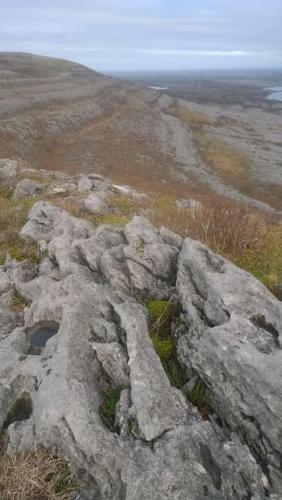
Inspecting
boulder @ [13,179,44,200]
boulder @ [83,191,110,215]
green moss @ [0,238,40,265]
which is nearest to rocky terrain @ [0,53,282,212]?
boulder @ [13,179,44,200]

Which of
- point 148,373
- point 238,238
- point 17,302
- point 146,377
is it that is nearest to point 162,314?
point 148,373

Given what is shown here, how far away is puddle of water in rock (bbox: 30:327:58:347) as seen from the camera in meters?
8.84

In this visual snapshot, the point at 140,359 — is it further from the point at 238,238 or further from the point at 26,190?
the point at 26,190

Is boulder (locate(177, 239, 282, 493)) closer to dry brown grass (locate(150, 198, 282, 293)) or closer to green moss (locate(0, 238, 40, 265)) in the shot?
dry brown grass (locate(150, 198, 282, 293))

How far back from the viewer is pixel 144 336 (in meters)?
8.05

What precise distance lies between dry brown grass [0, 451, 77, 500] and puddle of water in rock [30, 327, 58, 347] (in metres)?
2.76

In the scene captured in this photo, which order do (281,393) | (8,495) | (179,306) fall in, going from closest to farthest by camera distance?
(8,495) → (281,393) → (179,306)

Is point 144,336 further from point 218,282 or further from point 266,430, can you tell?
point 266,430

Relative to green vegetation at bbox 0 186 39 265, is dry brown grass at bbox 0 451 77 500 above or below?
above

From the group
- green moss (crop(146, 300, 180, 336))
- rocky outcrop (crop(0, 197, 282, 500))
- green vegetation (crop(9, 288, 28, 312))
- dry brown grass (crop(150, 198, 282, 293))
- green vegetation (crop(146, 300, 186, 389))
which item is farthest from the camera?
dry brown grass (crop(150, 198, 282, 293))

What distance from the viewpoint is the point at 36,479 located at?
5.92 metres

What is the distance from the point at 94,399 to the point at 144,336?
1.56 metres

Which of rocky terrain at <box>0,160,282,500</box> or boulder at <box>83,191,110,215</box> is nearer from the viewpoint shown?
rocky terrain at <box>0,160,282,500</box>

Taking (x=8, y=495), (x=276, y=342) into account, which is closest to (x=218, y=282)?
(x=276, y=342)
